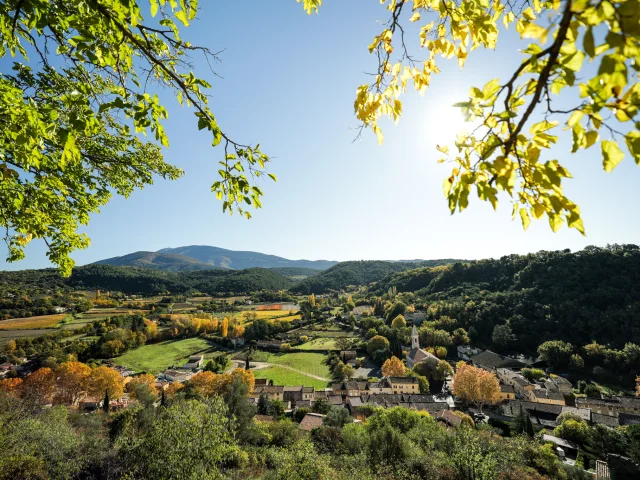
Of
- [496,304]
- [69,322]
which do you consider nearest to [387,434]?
[496,304]

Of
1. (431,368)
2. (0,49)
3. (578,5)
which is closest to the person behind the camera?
(578,5)

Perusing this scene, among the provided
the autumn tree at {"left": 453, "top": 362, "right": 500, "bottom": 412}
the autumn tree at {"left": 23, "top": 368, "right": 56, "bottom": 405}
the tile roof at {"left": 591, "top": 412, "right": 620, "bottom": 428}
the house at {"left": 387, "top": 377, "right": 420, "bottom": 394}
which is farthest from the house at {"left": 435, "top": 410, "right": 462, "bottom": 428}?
the autumn tree at {"left": 23, "top": 368, "right": 56, "bottom": 405}

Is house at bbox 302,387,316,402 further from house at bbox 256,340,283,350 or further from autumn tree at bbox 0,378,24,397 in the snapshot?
autumn tree at bbox 0,378,24,397

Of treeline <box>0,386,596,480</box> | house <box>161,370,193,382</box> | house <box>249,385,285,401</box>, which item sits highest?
treeline <box>0,386,596,480</box>

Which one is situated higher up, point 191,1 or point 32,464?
point 191,1

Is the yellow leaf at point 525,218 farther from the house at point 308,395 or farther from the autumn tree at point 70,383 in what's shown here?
the autumn tree at point 70,383

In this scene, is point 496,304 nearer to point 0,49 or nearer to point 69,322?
point 0,49

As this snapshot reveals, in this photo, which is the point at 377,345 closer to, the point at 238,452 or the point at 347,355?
the point at 347,355
